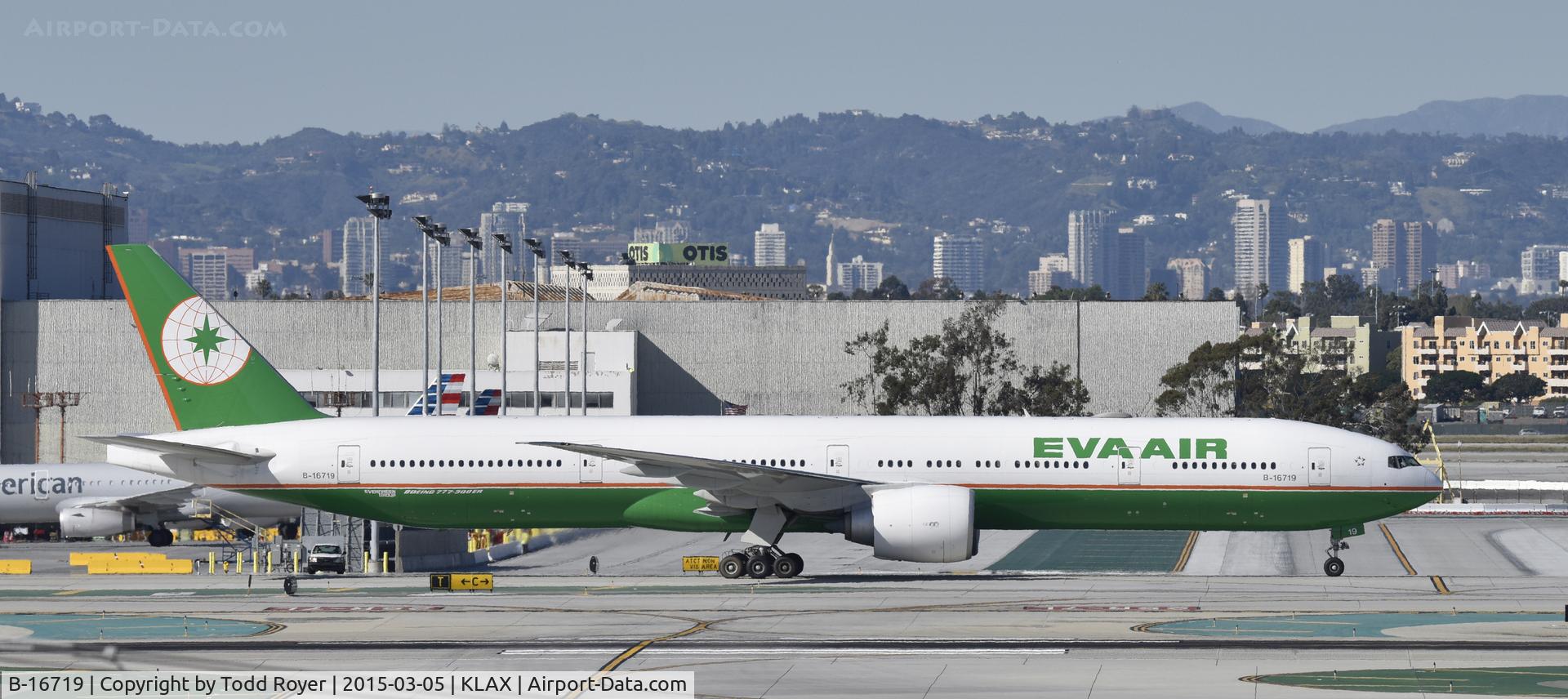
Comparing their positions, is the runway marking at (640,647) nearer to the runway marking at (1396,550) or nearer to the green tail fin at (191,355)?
the green tail fin at (191,355)

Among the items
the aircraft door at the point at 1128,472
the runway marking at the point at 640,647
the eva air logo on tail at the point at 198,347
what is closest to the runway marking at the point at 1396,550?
the aircraft door at the point at 1128,472

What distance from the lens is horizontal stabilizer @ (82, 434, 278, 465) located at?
137 ft

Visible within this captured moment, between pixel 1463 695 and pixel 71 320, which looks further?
pixel 71 320

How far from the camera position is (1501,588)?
40.6 metres

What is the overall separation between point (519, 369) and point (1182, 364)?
3620cm

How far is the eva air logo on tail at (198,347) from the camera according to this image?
44375mm

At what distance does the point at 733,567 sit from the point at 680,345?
62.7 meters

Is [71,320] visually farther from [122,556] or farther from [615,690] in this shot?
[615,690]

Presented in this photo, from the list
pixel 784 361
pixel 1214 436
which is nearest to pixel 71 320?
pixel 784 361

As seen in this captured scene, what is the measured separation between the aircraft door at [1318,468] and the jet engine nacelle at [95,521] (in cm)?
4675

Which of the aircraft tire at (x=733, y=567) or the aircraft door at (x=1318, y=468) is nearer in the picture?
the aircraft door at (x=1318, y=468)

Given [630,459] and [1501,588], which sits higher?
[630,459]

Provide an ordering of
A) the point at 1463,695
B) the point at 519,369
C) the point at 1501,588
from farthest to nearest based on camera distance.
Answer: the point at 519,369
the point at 1501,588
the point at 1463,695

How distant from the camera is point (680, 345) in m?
105
